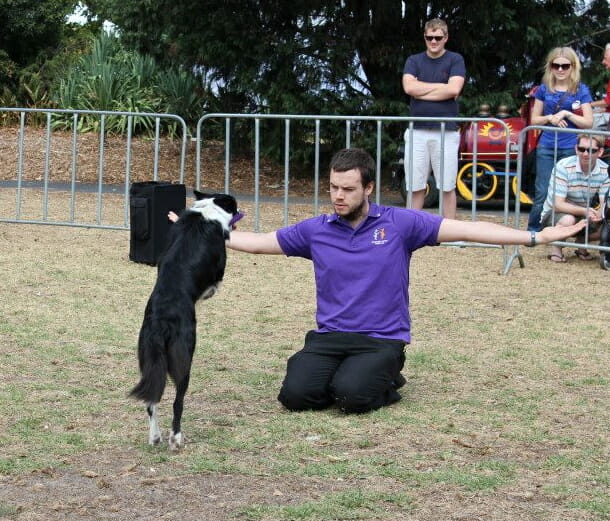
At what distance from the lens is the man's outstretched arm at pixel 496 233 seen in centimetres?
542

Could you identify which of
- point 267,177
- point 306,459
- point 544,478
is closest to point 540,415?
point 544,478

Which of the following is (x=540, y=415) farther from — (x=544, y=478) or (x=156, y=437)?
(x=156, y=437)

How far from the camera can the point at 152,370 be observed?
503 centimetres

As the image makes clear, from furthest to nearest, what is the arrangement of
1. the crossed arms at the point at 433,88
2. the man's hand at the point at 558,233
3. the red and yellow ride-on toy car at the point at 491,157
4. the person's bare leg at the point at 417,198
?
the red and yellow ride-on toy car at the point at 491,157
the person's bare leg at the point at 417,198
the crossed arms at the point at 433,88
the man's hand at the point at 558,233

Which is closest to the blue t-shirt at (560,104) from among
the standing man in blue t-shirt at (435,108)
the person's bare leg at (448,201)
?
the standing man in blue t-shirt at (435,108)

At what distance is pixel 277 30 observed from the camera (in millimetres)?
16484

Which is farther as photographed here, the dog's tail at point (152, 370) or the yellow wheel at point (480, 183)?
the yellow wheel at point (480, 183)

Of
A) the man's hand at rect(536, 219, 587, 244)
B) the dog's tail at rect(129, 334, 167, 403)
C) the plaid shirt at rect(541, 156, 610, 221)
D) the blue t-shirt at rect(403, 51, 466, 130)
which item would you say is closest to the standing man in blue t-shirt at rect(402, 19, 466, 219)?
the blue t-shirt at rect(403, 51, 466, 130)

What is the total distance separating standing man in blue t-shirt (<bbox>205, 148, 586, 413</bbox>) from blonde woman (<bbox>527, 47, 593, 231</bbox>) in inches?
212

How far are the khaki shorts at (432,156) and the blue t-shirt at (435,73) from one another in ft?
0.32

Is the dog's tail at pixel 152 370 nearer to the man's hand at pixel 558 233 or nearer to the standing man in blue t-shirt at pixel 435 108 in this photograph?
the man's hand at pixel 558 233

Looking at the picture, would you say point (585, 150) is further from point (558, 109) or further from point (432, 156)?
point (432, 156)

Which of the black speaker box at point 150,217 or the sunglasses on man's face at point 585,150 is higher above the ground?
the sunglasses on man's face at point 585,150

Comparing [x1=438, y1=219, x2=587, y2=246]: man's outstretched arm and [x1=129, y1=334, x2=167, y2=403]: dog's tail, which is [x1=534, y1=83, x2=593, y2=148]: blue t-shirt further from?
[x1=129, y1=334, x2=167, y2=403]: dog's tail
